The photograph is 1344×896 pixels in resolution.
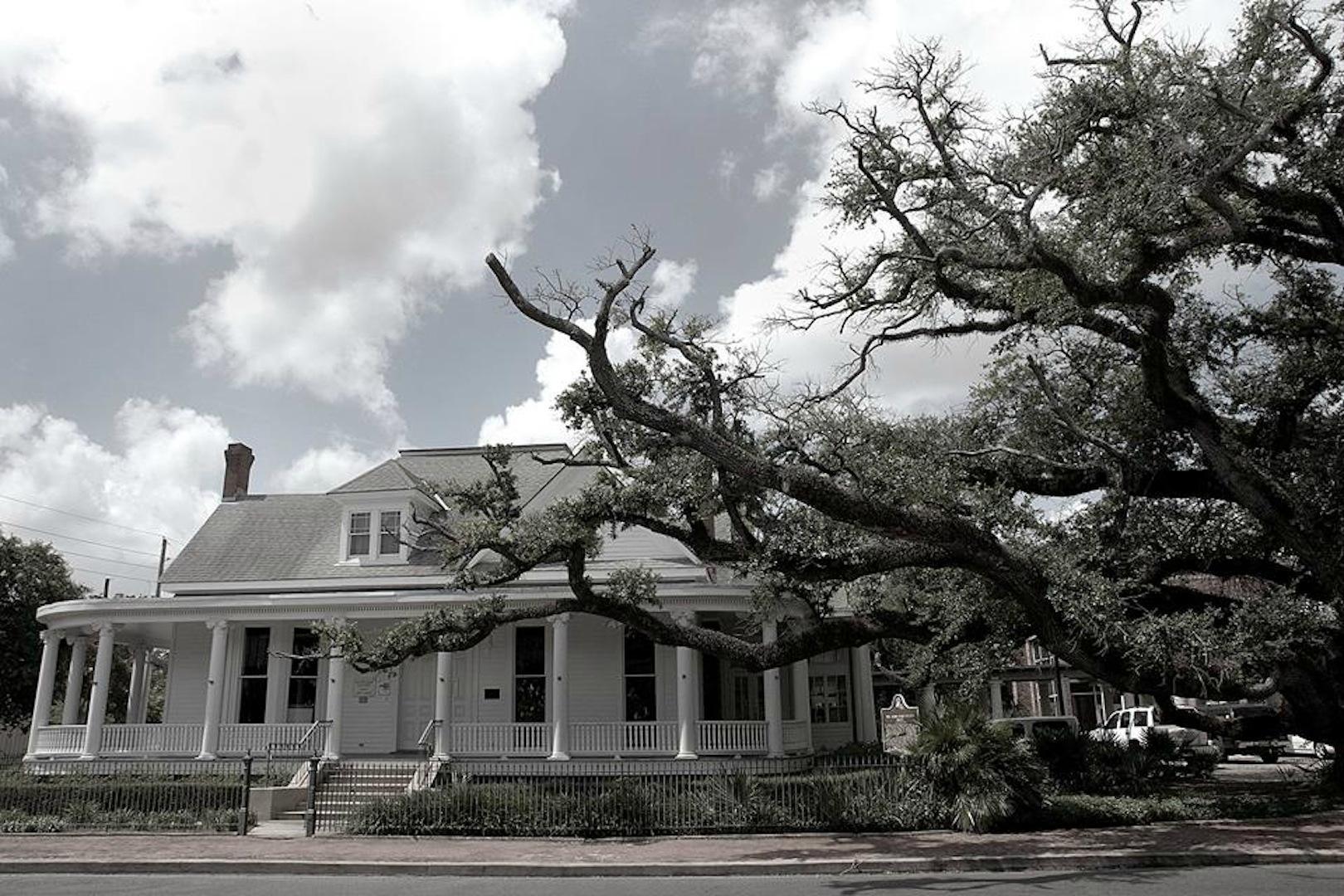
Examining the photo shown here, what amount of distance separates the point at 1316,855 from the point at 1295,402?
8.49m

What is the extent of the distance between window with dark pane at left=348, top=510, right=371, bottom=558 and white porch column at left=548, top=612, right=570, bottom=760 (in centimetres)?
700

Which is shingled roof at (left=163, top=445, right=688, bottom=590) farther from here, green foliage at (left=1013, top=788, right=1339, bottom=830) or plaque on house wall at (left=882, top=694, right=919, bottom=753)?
plaque on house wall at (left=882, top=694, right=919, bottom=753)

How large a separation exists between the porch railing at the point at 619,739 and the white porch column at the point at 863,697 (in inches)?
290

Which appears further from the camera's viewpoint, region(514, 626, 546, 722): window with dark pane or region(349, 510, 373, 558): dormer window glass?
region(349, 510, 373, 558): dormer window glass

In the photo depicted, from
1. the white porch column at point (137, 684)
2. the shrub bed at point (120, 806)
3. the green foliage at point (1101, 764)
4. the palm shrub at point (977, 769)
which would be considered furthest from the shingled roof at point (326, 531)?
the green foliage at point (1101, 764)

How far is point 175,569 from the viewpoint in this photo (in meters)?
27.0

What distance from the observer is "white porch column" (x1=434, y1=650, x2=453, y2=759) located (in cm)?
2189

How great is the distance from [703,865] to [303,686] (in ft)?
49.8

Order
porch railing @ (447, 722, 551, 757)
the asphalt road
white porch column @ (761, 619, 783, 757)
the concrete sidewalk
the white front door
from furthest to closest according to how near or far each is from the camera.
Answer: the white front door < porch railing @ (447, 722, 551, 757) < white porch column @ (761, 619, 783, 757) < the concrete sidewalk < the asphalt road

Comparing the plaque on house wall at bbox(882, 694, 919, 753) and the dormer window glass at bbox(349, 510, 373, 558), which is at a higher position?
the dormer window glass at bbox(349, 510, 373, 558)

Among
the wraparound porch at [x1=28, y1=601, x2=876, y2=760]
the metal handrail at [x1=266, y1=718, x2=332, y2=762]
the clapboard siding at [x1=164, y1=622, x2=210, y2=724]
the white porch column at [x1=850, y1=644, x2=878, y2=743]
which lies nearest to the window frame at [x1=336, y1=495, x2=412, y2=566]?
the wraparound porch at [x1=28, y1=601, x2=876, y2=760]

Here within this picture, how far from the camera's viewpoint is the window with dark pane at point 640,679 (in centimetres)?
2425

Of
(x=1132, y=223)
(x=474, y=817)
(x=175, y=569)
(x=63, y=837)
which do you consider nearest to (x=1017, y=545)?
(x=1132, y=223)

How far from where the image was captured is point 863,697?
28.0 meters
